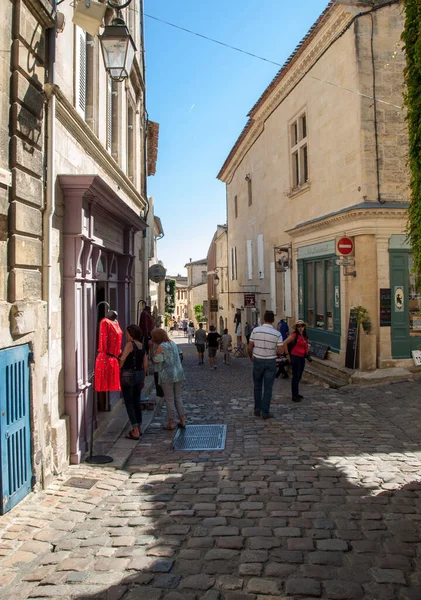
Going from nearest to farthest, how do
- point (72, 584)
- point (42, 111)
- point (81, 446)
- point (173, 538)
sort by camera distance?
point (72, 584) < point (173, 538) < point (42, 111) < point (81, 446)

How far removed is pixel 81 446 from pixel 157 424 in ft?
6.96

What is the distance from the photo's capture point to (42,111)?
5.31 metres

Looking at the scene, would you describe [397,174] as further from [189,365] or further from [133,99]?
[189,365]

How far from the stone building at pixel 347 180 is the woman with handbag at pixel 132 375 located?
6047 millimetres

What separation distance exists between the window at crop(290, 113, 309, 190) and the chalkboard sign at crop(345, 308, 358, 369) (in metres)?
5.31

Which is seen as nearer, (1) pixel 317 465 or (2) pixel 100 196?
(1) pixel 317 465

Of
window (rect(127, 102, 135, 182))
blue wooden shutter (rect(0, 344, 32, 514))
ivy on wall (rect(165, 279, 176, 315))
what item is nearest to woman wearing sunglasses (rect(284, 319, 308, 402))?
blue wooden shutter (rect(0, 344, 32, 514))

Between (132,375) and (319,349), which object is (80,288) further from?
(319,349)

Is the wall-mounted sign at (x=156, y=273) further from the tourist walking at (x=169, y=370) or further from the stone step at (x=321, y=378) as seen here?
the tourist walking at (x=169, y=370)

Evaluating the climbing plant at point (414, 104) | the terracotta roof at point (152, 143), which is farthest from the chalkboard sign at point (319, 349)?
the terracotta roof at point (152, 143)

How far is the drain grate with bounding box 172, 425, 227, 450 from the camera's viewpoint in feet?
22.6

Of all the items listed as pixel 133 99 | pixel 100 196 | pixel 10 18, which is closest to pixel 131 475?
pixel 100 196

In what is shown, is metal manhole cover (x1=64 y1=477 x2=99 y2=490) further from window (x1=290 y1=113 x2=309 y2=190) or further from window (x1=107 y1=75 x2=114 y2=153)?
window (x1=290 y1=113 x2=309 y2=190)

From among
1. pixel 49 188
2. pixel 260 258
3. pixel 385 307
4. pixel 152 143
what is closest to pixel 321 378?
pixel 385 307
